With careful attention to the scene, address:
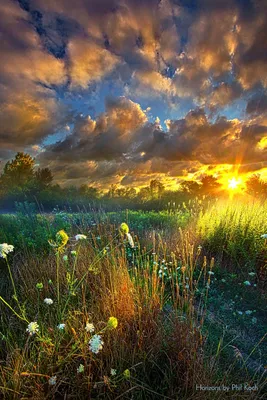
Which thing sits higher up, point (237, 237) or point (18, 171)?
point (18, 171)

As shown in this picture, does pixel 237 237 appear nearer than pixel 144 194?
Yes

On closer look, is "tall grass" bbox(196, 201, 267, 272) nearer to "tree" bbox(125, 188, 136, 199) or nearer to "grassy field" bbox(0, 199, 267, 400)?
"grassy field" bbox(0, 199, 267, 400)

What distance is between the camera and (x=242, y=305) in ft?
12.5

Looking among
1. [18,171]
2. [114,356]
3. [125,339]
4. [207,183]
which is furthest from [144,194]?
[114,356]

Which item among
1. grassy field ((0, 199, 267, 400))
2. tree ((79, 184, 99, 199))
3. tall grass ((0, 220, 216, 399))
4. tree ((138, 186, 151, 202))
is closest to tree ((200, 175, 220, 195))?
tree ((138, 186, 151, 202))

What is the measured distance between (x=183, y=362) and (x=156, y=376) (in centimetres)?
23

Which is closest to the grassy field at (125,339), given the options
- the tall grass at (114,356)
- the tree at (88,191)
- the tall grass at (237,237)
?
the tall grass at (114,356)

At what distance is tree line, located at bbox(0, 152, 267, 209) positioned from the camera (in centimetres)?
1984

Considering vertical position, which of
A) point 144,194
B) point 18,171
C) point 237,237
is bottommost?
point 237,237

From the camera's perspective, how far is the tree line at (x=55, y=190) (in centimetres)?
1984

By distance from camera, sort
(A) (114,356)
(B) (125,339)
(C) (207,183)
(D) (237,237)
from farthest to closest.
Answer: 1. (C) (207,183)
2. (D) (237,237)
3. (B) (125,339)
4. (A) (114,356)

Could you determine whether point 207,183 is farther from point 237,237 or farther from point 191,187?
point 237,237

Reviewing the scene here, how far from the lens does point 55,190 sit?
2322 cm

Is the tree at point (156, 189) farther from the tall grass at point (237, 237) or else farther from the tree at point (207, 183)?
the tall grass at point (237, 237)
